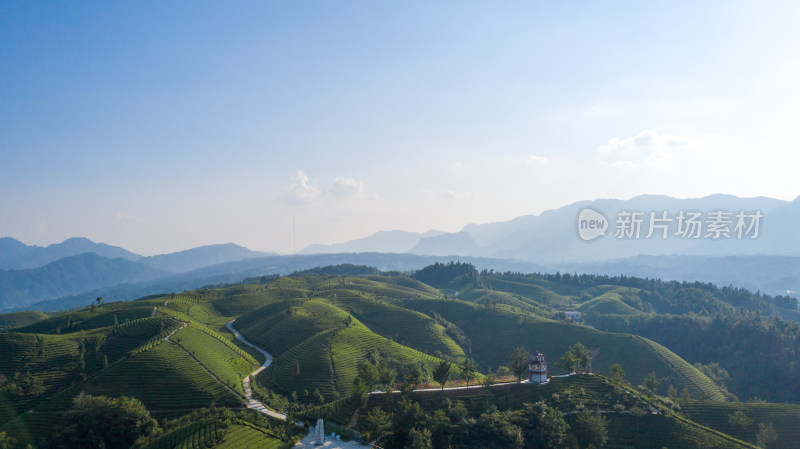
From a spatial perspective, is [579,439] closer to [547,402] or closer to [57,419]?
[547,402]

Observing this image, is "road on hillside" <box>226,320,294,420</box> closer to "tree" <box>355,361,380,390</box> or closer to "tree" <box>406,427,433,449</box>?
"tree" <box>355,361,380,390</box>

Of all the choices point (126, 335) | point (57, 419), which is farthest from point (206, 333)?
point (57, 419)

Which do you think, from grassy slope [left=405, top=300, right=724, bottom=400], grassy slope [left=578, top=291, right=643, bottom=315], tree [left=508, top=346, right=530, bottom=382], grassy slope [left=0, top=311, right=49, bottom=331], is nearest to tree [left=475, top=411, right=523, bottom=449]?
tree [left=508, top=346, right=530, bottom=382]

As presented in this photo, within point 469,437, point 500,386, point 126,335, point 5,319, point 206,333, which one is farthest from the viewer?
point 5,319

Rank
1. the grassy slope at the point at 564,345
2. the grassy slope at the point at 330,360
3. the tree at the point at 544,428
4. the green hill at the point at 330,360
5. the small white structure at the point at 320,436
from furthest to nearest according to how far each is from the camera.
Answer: the grassy slope at the point at 564,345 < the grassy slope at the point at 330,360 < the green hill at the point at 330,360 < the tree at the point at 544,428 < the small white structure at the point at 320,436

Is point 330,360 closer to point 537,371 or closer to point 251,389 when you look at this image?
point 251,389

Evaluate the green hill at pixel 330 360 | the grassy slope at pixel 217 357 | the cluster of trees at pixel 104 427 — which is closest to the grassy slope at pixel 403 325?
the green hill at pixel 330 360

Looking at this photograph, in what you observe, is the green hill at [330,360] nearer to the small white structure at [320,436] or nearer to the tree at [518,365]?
the small white structure at [320,436]

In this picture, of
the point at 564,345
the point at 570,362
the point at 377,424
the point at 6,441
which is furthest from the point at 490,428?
the point at 564,345
